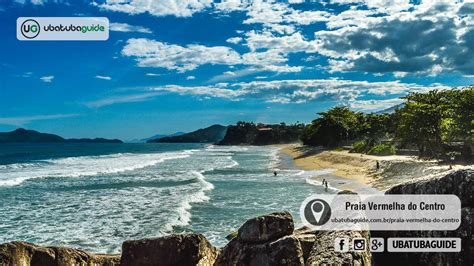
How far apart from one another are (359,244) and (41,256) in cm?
432

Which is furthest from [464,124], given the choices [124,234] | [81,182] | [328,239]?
[328,239]

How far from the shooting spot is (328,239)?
5.05 m

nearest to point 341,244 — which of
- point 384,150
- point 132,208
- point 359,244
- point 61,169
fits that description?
point 359,244

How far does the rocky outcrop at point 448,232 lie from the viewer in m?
4.51

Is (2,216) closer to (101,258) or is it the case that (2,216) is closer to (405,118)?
(101,258)

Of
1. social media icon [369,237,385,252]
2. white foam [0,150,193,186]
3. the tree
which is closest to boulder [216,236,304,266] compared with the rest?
social media icon [369,237,385,252]

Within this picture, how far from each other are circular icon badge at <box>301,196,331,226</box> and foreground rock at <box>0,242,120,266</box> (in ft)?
10.3

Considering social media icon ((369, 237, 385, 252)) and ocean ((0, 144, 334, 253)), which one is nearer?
social media icon ((369, 237, 385, 252))

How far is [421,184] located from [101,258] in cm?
483

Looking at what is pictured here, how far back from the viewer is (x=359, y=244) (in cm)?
487

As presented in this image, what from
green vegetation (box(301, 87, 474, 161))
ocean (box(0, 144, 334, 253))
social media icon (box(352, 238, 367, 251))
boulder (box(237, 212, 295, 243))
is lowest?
ocean (box(0, 144, 334, 253))

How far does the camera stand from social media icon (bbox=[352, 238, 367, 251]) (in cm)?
480

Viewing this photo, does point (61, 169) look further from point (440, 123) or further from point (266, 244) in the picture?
point (266, 244)

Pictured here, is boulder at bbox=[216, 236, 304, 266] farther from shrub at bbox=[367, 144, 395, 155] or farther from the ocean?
shrub at bbox=[367, 144, 395, 155]
